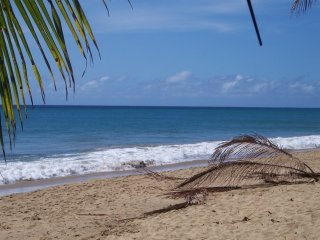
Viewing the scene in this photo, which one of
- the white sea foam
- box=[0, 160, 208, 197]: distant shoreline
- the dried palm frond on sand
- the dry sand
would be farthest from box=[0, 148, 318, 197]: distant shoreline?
the dried palm frond on sand

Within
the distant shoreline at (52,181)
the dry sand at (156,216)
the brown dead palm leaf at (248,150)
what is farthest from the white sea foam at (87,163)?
the brown dead palm leaf at (248,150)

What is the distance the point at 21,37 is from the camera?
83 cm

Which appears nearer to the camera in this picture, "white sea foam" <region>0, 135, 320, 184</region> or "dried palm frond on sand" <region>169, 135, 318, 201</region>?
"dried palm frond on sand" <region>169, 135, 318, 201</region>

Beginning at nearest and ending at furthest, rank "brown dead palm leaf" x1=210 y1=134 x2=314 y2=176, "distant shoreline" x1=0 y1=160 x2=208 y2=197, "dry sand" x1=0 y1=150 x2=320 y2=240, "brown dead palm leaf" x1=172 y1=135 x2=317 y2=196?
1. "dry sand" x1=0 y1=150 x2=320 y2=240
2. "brown dead palm leaf" x1=210 y1=134 x2=314 y2=176
3. "brown dead palm leaf" x1=172 y1=135 x2=317 y2=196
4. "distant shoreline" x1=0 y1=160 x2=208 y2=197

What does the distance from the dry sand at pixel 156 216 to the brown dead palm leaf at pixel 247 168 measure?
0.29 m

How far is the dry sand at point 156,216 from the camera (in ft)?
19.5

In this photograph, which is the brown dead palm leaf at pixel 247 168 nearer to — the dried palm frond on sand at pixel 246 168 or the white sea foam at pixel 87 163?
the dried palm frond on sand at pixel 246 168

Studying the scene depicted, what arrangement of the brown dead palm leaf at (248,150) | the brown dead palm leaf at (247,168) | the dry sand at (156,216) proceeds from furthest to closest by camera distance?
the brown dead palm leaf at (247,168) → the brown dead palm leaf at (248,150) → the dry sand at (156,216)

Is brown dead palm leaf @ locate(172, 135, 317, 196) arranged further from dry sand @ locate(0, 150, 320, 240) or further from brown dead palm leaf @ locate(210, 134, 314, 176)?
dry sand @ locate(0, 150, 320, 240)

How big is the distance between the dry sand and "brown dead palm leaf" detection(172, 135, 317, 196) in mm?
288

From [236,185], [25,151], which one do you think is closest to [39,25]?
[236,185]

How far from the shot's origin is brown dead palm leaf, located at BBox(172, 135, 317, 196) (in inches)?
304

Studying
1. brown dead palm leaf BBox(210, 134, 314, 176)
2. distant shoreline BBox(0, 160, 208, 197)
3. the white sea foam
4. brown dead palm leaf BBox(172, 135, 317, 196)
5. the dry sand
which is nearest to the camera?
the dry sand

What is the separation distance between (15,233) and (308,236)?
14.6ft
